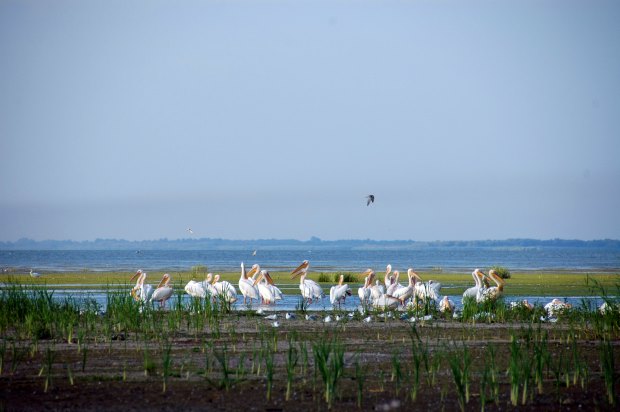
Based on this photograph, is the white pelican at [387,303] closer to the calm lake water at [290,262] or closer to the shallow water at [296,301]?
the shallow water at [296,301]

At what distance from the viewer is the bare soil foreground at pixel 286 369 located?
8258 millimetres

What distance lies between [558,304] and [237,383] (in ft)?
32.1

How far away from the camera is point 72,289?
25.7 m

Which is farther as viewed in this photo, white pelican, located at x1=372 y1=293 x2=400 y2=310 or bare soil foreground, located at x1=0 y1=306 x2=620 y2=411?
white pelican, located at x1=372 y1=293 x2=400 y2=310

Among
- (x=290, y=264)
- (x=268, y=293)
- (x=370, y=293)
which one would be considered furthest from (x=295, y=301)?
(x=290, y=264)

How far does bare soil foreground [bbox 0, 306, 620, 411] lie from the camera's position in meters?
8.26

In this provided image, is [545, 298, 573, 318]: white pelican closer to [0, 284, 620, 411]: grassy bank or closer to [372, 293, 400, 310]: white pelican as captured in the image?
[0, 284, 620, 411]: grassy bank

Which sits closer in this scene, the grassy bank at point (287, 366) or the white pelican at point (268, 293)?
the grassy bank at point (287, 366)

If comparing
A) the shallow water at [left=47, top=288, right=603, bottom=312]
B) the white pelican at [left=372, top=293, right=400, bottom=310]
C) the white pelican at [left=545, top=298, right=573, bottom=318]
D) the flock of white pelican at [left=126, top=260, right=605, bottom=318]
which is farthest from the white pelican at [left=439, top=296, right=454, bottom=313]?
the shallow water at [left=47, top=288, right=603, bottom=312]

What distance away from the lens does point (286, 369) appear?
978 centimetres

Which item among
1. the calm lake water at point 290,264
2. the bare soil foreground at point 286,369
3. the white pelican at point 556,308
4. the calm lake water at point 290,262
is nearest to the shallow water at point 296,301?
the calm lake water at point 290,264

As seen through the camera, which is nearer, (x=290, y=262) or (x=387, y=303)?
(x=387, y=303)

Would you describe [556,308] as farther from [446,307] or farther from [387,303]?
[387,303]

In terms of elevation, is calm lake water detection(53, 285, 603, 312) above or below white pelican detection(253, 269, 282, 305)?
below
